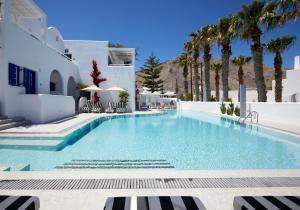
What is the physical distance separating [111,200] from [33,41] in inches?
534

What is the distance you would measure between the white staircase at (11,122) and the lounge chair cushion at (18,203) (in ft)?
27.9

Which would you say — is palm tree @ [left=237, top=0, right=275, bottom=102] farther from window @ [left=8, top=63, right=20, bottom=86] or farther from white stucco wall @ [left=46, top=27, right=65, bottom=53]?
white stucco wall @ [left=46, top=27, right=65, bottom=53]

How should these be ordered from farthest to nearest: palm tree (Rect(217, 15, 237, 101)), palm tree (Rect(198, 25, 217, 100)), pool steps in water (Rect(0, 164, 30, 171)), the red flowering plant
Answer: palm tree (Rect(198, 25, 217, 100)), the red flowering plant, palm tree (Rect(217, 15, 237, 101)), pool steps in water (Rect(0, 164, 30, 171))

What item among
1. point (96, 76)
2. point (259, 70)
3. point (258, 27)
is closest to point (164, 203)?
point (259, 70)

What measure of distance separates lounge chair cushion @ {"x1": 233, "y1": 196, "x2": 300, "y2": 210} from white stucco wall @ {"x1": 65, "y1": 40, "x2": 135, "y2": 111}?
75.1ft

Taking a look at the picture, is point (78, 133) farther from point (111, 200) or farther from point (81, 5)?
point (81, 5)

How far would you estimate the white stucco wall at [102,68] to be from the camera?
25.5 m

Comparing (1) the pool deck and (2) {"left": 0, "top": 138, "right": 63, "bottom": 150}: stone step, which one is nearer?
(1) the pool deck

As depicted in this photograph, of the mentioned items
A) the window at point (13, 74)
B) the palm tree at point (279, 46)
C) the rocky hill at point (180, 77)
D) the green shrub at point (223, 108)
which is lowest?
the green shrub at point (223, 108)

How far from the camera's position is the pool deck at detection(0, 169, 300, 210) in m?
3.71

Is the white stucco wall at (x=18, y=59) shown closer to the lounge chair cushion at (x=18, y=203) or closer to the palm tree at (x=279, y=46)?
the lounge chair cushion at (x=18, y=203)

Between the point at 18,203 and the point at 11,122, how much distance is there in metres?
9.75

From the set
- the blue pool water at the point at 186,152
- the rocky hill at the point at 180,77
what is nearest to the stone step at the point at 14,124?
the blue pool water at the point at 186,152

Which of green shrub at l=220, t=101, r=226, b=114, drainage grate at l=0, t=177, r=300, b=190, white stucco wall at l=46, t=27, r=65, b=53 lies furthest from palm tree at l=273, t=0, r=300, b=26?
white stucco wall at l=46, t=27, r=65, b=53
